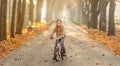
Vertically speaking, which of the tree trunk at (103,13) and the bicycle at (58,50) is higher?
the tree trunk at (103,13)

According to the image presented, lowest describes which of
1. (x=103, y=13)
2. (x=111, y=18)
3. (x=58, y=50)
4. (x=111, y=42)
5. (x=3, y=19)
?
(x=111, y=42)

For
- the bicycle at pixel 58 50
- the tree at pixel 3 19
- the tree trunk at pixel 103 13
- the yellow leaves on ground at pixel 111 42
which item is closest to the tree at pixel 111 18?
the yellow leaves on ground at pixel 111 42

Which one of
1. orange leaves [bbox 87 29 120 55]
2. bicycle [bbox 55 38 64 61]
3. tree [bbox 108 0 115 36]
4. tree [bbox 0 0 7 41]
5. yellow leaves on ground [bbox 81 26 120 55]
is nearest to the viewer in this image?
bicycle [bbox 55 38 64 61]

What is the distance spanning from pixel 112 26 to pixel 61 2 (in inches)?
2466

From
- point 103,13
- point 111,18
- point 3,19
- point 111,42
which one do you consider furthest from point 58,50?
point 103,13

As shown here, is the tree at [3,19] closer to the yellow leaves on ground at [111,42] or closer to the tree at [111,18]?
the yellow leaves on ground at [111,42]

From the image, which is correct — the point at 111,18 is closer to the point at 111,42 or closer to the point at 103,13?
the point at 103,13

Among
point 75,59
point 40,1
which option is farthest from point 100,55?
point 40,1

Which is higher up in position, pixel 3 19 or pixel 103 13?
pixel 103 13

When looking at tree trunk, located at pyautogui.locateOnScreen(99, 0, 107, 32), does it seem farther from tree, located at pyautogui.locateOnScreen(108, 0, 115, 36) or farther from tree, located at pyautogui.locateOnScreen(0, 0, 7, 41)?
tree, located at pyautogui.locateOnScreen(0, 0, 7, 41)

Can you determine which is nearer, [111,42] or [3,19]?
[3,19]

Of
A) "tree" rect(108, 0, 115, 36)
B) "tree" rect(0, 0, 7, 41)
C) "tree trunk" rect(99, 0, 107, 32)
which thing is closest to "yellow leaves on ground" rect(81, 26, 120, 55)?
"tree" rect(108, 0, 115, 36)

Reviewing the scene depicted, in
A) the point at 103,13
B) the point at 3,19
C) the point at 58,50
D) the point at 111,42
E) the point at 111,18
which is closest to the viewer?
the point at 58,50

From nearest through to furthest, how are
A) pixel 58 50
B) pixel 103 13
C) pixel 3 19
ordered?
1. pixel 58 50
2. pixel 3 19
3. pixel 103 13
